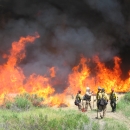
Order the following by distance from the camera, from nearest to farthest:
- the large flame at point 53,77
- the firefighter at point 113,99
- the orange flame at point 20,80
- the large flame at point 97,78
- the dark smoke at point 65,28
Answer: the firefighter at point 113,99, the orange flame at point 20,80, the large flame at point 53,77, the large flame at point 97,78, the dark smoke at point 65,28

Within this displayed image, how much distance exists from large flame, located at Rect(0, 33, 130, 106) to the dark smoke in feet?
2.35

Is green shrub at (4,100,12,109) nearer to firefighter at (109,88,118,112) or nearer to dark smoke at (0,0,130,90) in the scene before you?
firefighter at (109,88,118,112)

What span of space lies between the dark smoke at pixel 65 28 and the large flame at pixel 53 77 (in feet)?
2.35

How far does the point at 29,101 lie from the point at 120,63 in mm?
15332

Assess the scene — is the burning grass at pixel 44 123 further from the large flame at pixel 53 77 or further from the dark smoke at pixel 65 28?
the dark smoke at pixel 65 28

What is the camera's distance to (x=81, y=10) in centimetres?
2734

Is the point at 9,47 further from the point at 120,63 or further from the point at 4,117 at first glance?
the point at 4,117

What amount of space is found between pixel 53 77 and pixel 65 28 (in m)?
5.57

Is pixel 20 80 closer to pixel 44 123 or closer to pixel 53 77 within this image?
pixel 53 77

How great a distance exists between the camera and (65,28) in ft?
86.7

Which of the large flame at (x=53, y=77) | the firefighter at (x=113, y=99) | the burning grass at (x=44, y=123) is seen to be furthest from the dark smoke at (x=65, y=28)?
the burning grass at (x=44, y=123)

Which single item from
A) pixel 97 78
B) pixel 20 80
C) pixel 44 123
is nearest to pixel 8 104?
pixel 44 123

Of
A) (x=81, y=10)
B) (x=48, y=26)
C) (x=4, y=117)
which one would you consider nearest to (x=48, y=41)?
(x=48, y=26)

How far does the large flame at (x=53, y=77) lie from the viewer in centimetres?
2067
